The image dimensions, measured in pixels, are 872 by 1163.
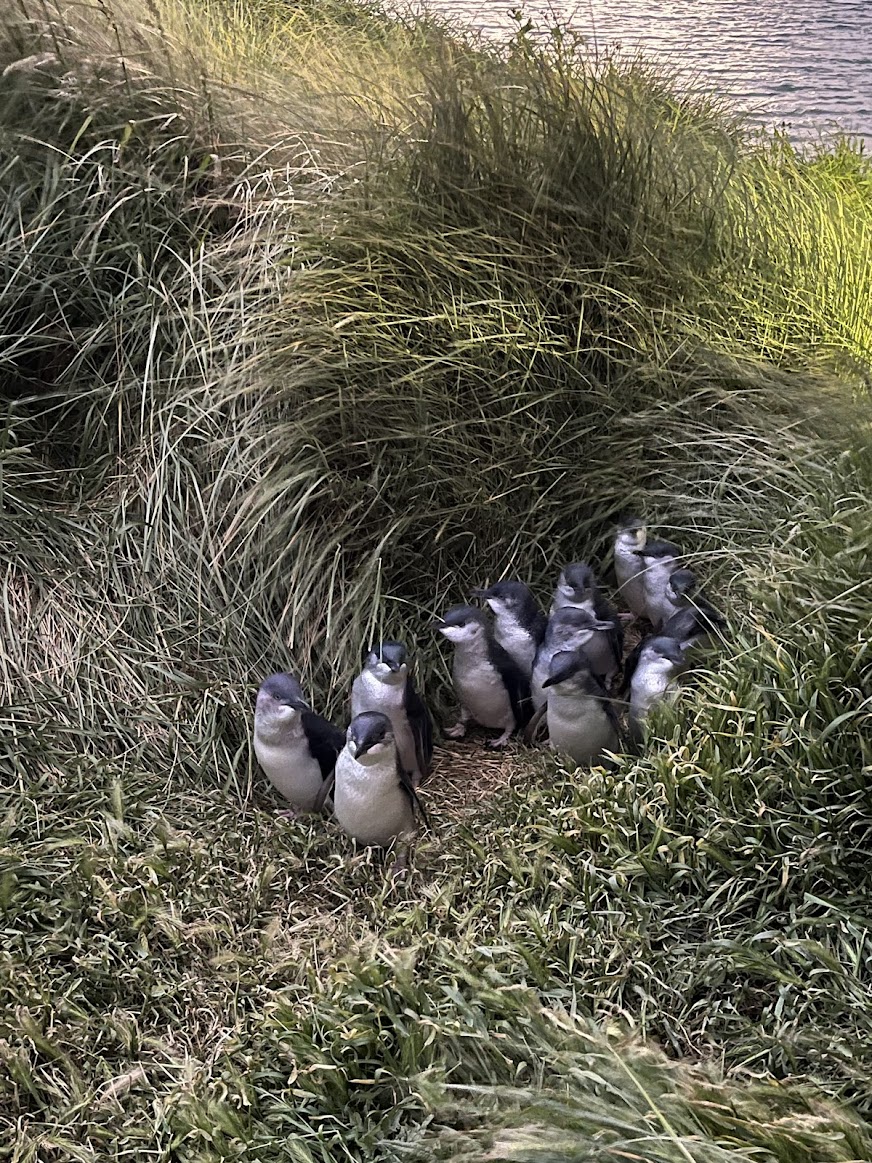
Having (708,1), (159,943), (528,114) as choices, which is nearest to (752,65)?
(708,1)

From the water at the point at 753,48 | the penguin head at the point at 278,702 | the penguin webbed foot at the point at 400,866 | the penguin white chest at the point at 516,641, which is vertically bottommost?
the penguin webbed foot at the point at 400,866

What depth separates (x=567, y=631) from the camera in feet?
9.57

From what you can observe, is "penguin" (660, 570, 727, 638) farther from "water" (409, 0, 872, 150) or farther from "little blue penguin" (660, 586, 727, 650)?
"water" (409, 0, 872, 150)

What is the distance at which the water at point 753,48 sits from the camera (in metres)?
5.04

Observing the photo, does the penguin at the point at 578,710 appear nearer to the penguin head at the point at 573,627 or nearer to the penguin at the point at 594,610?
the penguin head at the point at 573,627

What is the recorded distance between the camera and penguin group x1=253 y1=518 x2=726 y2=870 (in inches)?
106

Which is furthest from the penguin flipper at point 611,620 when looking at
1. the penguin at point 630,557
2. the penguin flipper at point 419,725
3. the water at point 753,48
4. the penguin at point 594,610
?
the water at point 753,48

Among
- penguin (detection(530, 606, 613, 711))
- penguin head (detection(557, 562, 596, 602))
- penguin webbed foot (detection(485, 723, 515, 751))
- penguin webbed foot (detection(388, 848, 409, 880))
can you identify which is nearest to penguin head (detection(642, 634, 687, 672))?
penguin (detection(530, 606, 613, 711))

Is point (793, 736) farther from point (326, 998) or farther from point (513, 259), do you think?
point (513, 259)

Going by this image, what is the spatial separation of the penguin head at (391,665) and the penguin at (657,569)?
77 centimetres

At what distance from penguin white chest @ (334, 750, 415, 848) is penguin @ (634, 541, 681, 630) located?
969mm

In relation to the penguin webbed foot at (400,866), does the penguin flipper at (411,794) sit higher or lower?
higher

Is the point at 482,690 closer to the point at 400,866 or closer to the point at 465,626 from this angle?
the point at 465,626

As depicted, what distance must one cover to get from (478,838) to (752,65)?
4.25 meters
